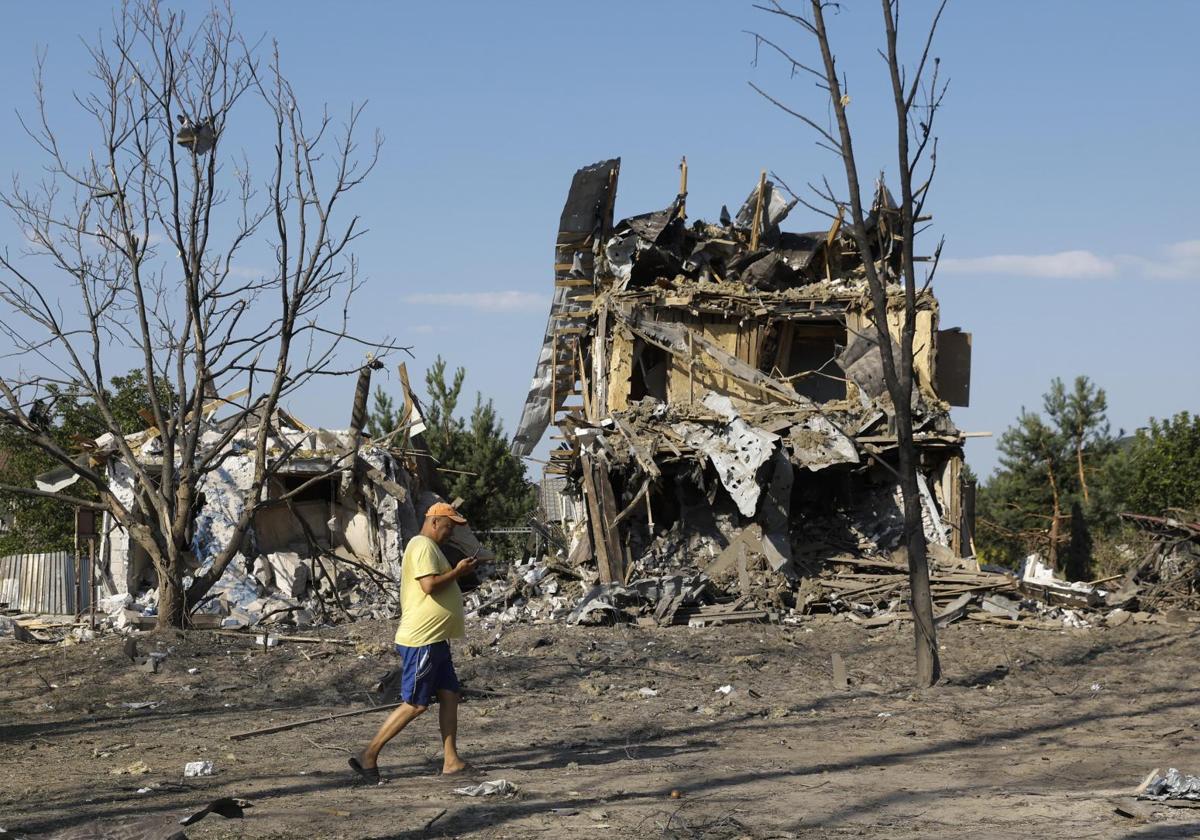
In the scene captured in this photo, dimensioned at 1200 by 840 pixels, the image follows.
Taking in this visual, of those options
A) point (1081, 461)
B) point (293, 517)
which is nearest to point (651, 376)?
point (293, 517)

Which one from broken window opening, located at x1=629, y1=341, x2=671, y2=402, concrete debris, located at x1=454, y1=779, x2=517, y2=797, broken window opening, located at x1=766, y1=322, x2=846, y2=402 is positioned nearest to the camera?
concrete debris, located at x1=454, y1=779, x2=517, y2=797

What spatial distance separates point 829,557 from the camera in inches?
706

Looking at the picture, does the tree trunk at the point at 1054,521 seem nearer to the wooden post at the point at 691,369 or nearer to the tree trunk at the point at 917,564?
the wooden post at the point at 691,369

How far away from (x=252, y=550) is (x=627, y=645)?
8526 millimetres

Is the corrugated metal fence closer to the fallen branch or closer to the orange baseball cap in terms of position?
the fallen branch

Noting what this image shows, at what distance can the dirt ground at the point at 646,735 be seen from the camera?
5963mm

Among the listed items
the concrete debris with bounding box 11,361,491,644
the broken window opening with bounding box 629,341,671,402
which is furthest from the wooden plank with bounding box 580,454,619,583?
the concrete debris with bounding box 11,361,491,644

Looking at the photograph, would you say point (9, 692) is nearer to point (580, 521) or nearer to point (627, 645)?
point (627, 645)

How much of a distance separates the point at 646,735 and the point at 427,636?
9.08 ft

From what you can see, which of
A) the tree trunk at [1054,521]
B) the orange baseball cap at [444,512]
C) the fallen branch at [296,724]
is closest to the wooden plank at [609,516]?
the fallen branch at [296,724]

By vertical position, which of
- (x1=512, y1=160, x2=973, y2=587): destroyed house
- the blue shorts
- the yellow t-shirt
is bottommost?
the blue shorts

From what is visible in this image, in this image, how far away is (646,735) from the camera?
8938 mm

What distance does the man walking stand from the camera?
6.77m

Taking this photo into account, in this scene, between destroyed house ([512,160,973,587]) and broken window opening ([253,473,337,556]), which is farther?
broken window opening ([253,473,337,556])
